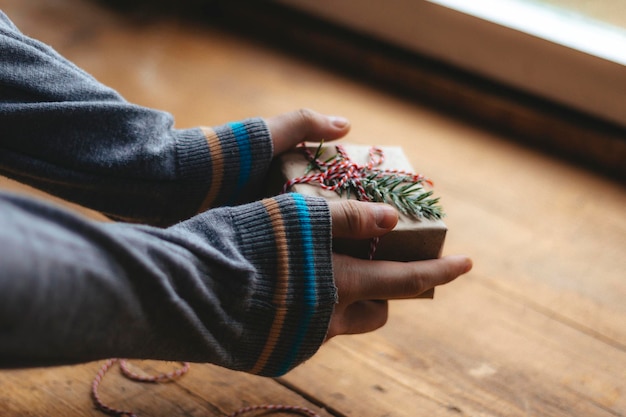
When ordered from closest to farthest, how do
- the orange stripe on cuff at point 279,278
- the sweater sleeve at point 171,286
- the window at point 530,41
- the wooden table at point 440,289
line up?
the sweater sleeve at point 171,286
the orange stripe on cuff at point 279,278
the wooden table at point 440,289
the window at point 530,41

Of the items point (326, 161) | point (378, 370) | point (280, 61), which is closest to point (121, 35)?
point (280, 61)

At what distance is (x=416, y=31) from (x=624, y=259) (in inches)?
19.7

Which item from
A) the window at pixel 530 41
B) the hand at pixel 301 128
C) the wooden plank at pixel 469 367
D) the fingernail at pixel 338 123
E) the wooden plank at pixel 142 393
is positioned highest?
the window at pixel 530 41

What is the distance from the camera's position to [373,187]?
67cm

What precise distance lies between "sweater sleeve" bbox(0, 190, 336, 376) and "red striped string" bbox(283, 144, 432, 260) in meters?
0.07

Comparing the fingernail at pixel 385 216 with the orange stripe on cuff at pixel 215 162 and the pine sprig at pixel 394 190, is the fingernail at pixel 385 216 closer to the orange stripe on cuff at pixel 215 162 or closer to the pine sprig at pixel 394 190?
the pine sprig at pixel 394 190

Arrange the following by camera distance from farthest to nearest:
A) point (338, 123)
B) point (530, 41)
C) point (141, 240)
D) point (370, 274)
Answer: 1. point (530, 41)
2. point (338, 123)
3. point (370, 274)
4. point (141, 240)

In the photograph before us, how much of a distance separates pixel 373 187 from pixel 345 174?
0.03 meters

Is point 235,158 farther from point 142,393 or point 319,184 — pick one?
point 142,393

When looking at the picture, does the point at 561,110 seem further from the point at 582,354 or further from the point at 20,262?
the point at 20,262

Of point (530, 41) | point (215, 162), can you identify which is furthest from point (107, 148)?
point (530, 41)

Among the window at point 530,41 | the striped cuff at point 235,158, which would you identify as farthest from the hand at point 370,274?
the window at point 530,41

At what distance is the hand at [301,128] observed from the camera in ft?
2.35

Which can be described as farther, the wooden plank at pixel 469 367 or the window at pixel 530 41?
the window at pixel 530 41
